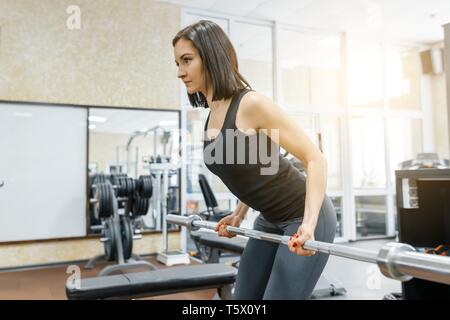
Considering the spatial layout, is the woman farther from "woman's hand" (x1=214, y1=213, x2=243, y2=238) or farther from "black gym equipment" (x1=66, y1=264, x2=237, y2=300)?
"black gym equipment" (x1=66, y1=264, x2=237, y2=300)

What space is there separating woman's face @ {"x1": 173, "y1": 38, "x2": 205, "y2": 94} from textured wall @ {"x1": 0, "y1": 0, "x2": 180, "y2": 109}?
346cm

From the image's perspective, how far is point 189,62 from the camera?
1.15 metres

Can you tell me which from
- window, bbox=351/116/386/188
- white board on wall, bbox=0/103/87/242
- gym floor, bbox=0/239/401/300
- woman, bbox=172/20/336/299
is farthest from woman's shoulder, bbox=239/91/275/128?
window, bbox=351/116/386/188

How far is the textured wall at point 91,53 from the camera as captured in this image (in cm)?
407

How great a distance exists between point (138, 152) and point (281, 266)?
11.7ft

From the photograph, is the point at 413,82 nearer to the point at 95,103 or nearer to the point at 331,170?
the point at 331,170

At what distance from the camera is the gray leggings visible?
3.74ft

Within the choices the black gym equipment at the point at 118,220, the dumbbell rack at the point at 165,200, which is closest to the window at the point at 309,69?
the dumbbell rack at the point at 165,200

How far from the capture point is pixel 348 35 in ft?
19.1

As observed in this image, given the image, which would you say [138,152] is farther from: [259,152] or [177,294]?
[259,152]

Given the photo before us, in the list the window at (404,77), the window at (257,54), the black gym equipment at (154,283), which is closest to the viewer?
the black gym equipment at (154,283)

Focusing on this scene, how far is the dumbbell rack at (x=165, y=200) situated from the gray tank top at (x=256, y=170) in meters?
2.91

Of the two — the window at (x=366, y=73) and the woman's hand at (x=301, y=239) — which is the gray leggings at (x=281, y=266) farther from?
the window at (x=366, y=73)

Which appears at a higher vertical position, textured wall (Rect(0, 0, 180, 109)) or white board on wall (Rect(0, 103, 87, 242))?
textured wall (Rect(0, 0, 180, 109))
